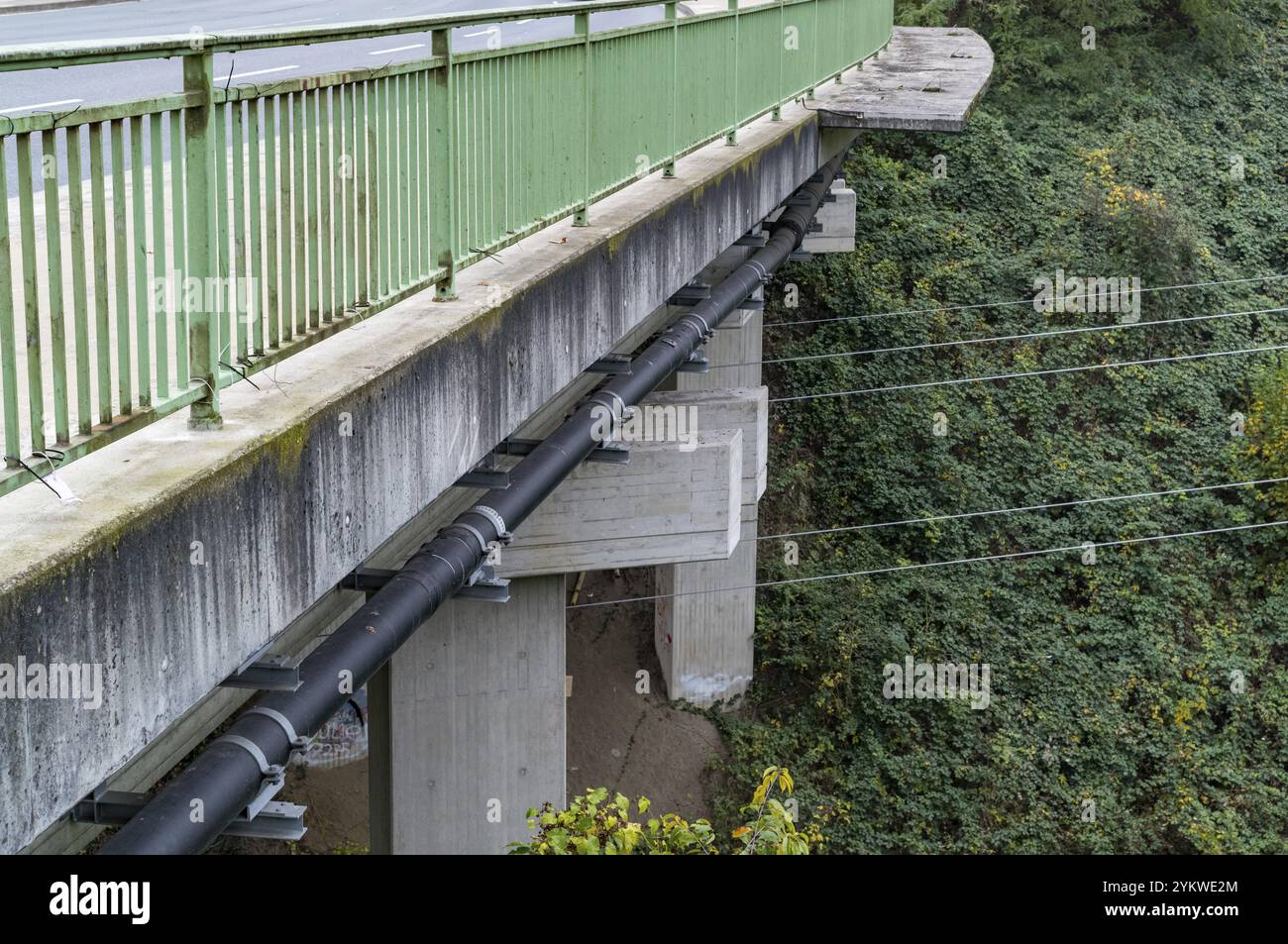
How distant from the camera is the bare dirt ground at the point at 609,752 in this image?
1612 centimetres

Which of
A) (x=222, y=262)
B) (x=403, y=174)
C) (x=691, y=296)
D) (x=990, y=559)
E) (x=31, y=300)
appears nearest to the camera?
(x=31, y=300)

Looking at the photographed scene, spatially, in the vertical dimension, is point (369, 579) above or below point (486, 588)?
above

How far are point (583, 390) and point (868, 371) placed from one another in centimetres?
1118

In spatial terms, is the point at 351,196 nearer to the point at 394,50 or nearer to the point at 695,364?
the point at 695,364

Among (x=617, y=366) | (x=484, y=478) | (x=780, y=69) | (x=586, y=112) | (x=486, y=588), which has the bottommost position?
(x=486, y=588)

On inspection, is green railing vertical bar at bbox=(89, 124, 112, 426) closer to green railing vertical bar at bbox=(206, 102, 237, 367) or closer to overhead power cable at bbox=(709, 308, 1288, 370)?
green railing vertical bar at bbox=(206, 102, 237, 367)

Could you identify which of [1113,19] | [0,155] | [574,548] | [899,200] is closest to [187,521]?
[0,155]

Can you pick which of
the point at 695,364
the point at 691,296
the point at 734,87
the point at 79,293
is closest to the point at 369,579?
the point at 79,293

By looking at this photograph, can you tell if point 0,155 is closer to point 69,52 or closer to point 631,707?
point 69,52

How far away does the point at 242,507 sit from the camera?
3.58 metres

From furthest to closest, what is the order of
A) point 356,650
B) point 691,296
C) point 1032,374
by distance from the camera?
point 1032,374
point 691,296
point 356,650

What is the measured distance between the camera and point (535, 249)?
6.36 metres

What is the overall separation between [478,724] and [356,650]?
6349 mm

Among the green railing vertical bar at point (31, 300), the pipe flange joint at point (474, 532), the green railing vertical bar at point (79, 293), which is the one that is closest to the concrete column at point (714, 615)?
the pipe flange joint at point (474, 532)
